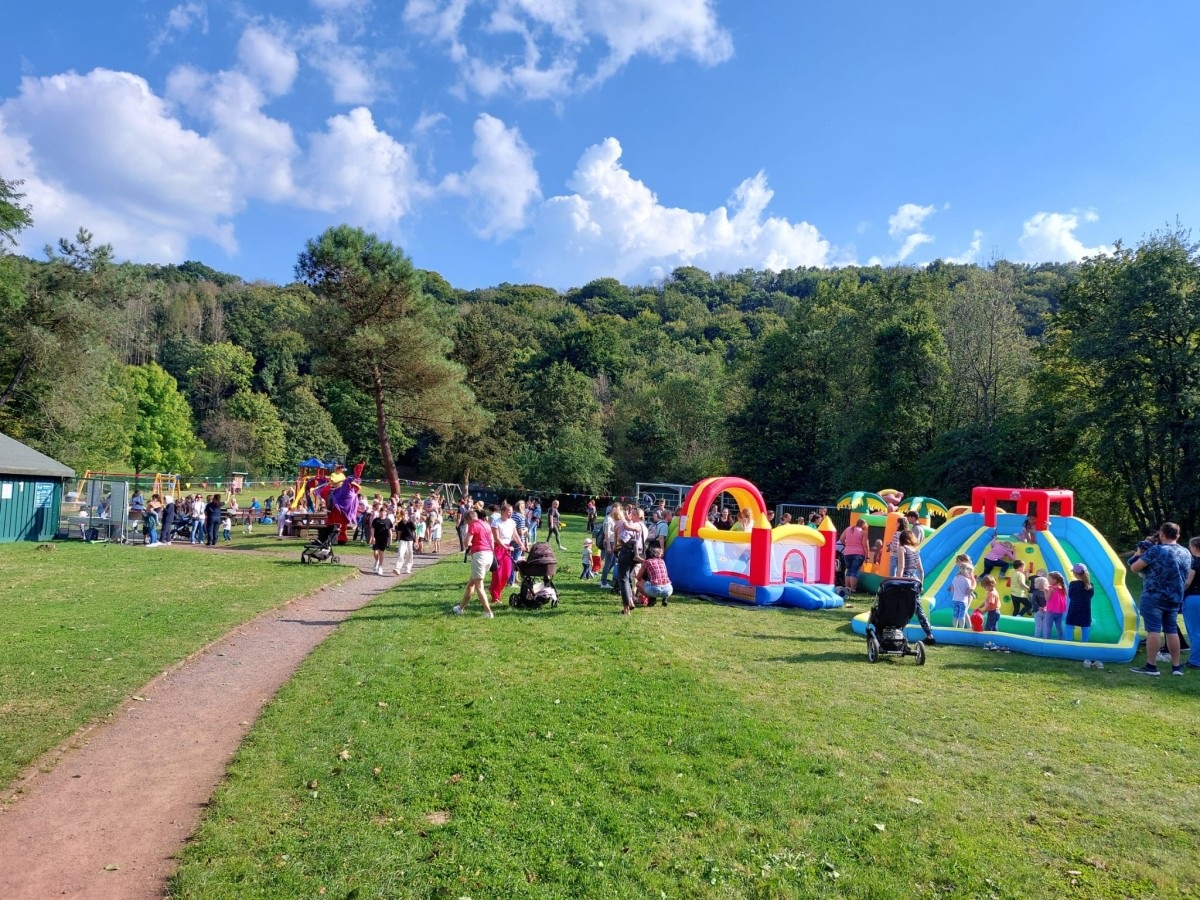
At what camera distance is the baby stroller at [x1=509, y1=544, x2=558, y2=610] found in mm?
12078

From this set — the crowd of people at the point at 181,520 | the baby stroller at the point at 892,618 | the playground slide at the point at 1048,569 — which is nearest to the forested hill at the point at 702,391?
the crowd of people at the point at 181,520

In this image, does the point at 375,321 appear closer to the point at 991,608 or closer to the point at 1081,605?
the point at 991,608

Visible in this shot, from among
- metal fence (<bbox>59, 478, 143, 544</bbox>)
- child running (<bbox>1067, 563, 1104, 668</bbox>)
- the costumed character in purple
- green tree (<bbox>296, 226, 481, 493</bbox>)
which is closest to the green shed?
metal fence (<bbox>59, 478, 143, 544</bbox>)

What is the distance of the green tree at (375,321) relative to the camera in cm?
2611

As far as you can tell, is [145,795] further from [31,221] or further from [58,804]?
[31,221]

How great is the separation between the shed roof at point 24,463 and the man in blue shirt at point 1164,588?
1038 inches

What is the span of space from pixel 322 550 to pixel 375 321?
11.7m

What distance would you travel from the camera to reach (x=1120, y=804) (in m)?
5.18

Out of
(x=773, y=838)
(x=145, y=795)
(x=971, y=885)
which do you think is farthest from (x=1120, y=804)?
(x=145, y=795)

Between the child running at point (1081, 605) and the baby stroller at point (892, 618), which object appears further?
the child running at point (1081, 605)

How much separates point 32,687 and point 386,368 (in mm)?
21474

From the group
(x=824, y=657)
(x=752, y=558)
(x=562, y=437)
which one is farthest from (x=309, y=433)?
(x=824, y=657)

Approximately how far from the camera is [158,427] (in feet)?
177

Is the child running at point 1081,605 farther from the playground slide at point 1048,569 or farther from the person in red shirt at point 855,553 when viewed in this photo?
the person in red shirt at point 855,553
